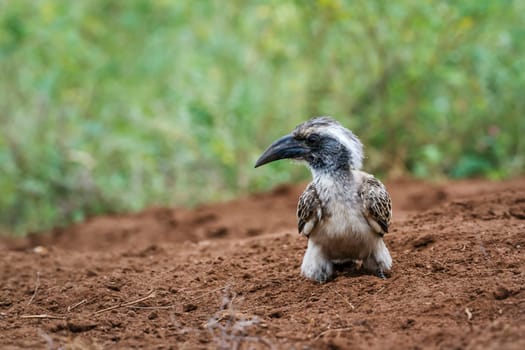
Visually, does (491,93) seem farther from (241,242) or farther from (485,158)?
(241,242)

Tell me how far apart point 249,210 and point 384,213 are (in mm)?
3788

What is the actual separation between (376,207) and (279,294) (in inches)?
31.9

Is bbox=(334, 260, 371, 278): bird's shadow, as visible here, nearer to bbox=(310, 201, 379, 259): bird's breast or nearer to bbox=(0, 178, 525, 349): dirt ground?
bbox=(0, 178, 525, 349): dirt ground

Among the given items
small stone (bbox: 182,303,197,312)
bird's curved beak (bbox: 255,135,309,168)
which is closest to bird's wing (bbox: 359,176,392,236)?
bird's curved beak (bbox: 255,135,309,168)

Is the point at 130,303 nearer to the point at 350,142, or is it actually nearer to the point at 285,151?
the point at 285,151

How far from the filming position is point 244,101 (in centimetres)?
923

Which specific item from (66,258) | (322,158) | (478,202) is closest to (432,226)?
(478,202)

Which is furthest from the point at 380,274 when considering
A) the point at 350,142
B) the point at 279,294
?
the point at 350,142

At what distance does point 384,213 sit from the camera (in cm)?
466

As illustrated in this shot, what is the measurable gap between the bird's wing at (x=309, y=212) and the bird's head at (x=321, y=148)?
234 mm

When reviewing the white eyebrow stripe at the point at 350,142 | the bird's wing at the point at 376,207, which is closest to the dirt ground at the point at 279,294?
the bird's wing at the point at 376,207

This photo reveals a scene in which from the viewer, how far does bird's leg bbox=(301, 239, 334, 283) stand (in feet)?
15.6

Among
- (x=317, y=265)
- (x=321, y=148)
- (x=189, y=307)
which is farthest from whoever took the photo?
(x=321, y=148)

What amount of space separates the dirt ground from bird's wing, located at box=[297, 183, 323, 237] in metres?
0.36
